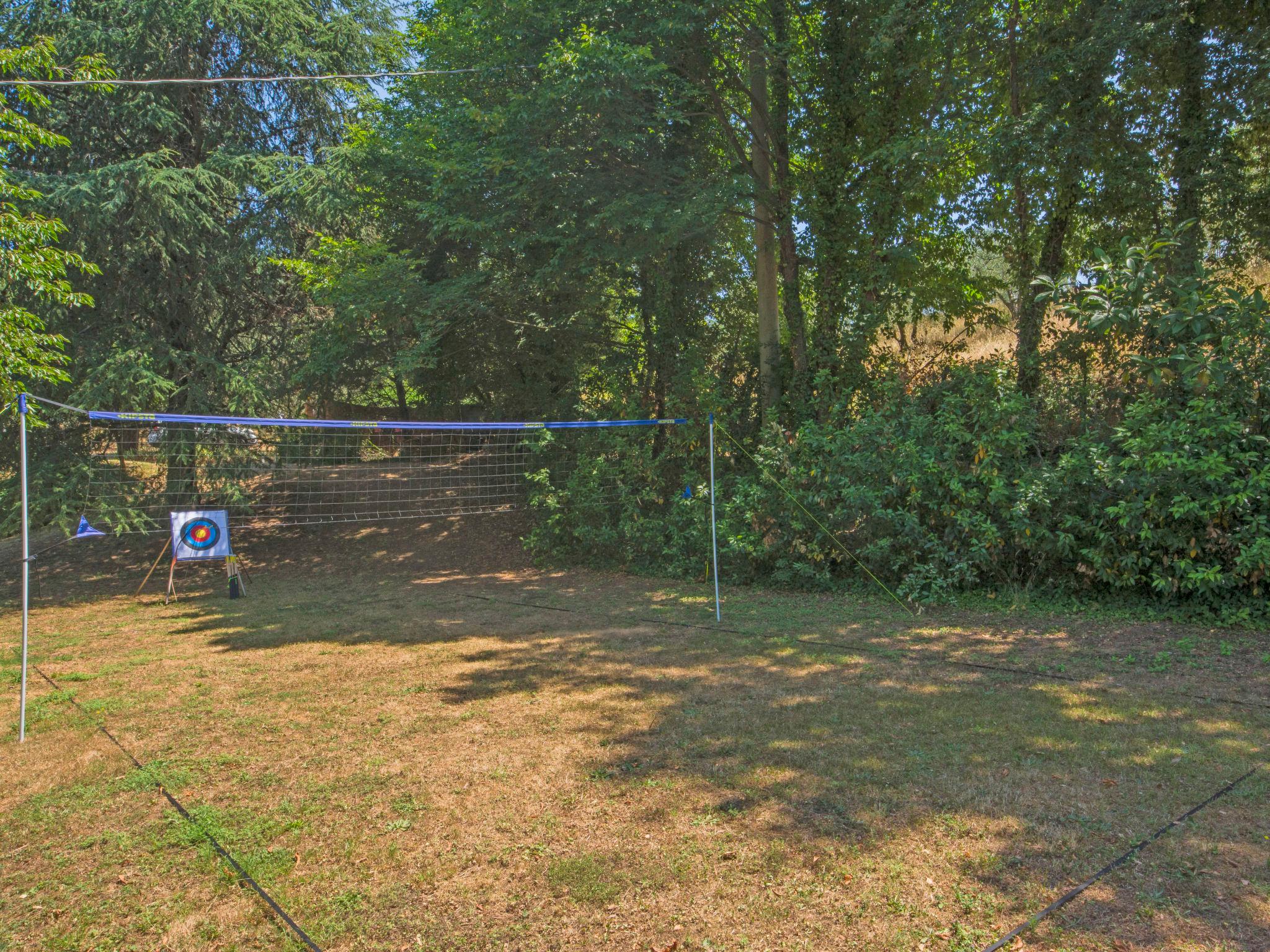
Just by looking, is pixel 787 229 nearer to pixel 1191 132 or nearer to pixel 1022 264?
pixel 1022 264

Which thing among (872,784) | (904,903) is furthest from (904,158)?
(904,903)

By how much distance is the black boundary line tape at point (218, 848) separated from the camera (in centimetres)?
263

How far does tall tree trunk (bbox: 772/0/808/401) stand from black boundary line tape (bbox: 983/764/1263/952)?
769 centimetres

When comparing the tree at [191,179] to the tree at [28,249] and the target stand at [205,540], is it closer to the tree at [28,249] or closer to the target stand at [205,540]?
the target stand at [205,540]

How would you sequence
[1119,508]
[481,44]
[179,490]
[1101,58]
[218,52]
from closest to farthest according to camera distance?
[1119,508], [1101,58], [481,44], [179,490], [218,52]

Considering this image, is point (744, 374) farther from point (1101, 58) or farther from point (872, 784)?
point (872, 784)

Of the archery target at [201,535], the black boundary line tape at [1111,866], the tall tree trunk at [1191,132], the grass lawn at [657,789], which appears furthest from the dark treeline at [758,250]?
the black boundary line tape at [1111,866]

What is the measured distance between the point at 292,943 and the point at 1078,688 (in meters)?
4.55

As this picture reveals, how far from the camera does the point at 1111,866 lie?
2.85m

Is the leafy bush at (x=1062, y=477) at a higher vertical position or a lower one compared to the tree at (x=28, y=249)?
lower

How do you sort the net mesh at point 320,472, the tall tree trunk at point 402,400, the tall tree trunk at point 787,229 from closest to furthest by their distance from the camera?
the tall tree trunk at point 787,229, the net mesh at point 320,472, the tall tree trunk at point 402,400

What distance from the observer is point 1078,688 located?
16.5ft

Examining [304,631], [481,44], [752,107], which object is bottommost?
[304,631]

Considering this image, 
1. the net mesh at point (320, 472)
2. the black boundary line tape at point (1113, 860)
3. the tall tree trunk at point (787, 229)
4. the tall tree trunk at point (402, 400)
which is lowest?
the black boundary line tape at point (1113, 860)
